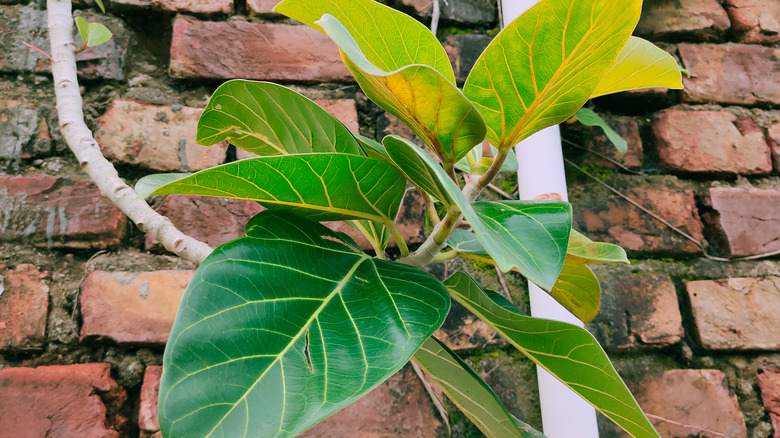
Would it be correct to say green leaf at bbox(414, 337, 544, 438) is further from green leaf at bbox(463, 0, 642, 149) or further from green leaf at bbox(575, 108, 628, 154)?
green leaf at bbox(575, 108, 628, 154)

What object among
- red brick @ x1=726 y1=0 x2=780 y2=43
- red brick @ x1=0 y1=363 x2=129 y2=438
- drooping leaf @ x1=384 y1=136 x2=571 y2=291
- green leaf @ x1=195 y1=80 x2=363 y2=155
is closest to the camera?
drooping leaf @ x1=384 y1=136 x2=571 y2=291

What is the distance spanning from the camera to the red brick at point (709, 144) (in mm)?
794

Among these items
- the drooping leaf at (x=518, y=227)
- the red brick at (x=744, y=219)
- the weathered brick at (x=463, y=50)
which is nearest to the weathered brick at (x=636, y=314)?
the red brick at (x=744, y=219)

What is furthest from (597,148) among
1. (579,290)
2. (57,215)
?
(57,215)

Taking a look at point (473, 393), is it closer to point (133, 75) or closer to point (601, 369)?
point (601, 369)

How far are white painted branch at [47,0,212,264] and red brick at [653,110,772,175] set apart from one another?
71cm

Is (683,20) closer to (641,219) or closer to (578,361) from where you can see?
(641,219)

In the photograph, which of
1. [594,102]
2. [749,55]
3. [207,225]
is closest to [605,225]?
[594,102]

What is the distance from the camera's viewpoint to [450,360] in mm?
406

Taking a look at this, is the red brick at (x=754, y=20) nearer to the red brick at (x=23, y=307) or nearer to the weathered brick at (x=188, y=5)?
the weathered brick at (x=188, y=5)

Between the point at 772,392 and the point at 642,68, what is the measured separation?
616 mm

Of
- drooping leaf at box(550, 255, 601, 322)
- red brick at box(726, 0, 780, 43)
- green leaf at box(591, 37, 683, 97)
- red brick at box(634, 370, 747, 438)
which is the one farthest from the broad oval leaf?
red brick at box(726, 0, 780, 43)

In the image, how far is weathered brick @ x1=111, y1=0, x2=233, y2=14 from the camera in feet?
2.34

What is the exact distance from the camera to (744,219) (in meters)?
0.78
